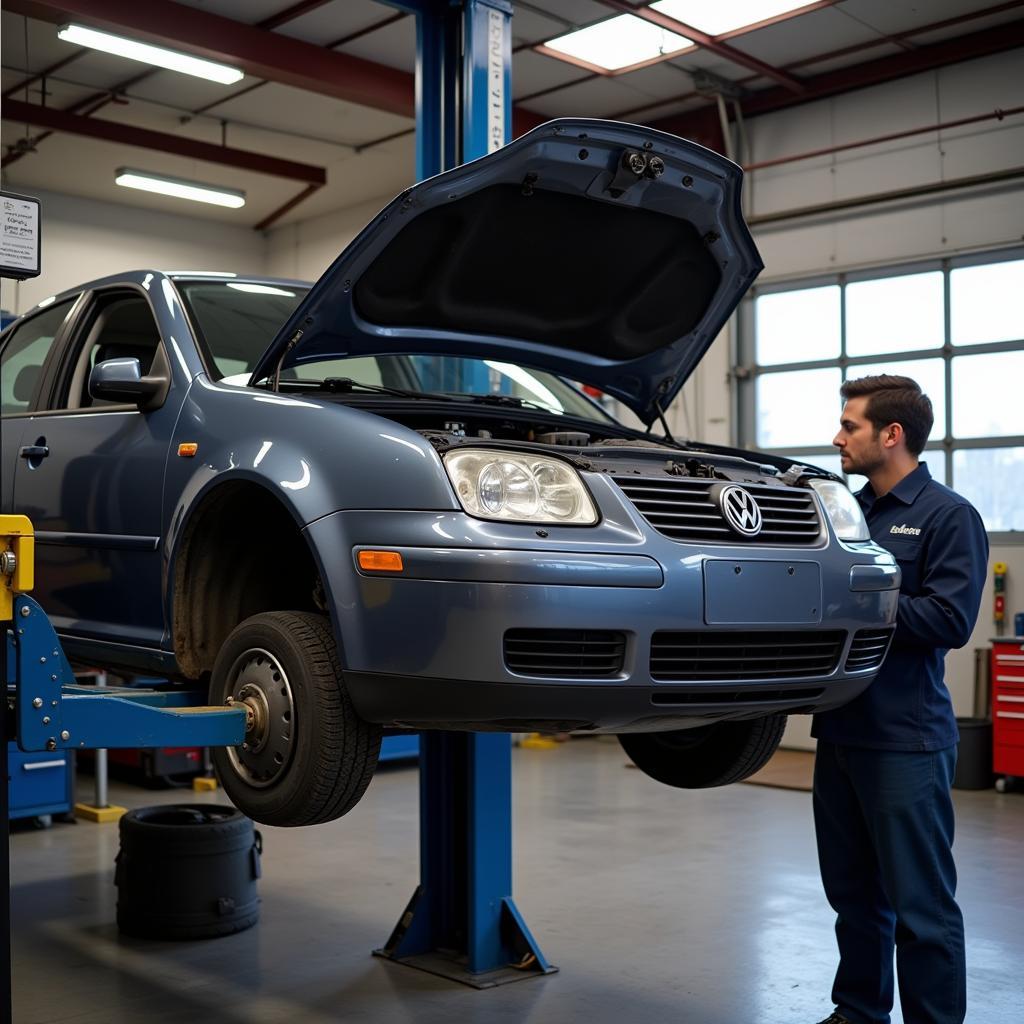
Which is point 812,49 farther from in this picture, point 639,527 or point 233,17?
point 639,527

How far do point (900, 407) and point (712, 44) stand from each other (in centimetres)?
536

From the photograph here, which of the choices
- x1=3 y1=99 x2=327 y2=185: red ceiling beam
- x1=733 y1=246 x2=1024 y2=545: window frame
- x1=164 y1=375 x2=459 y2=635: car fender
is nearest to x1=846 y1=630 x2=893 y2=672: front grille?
x1=164 y1=375 x2=459 y2=635: car fender

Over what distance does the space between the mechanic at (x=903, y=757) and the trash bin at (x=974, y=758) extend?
13.7 ft

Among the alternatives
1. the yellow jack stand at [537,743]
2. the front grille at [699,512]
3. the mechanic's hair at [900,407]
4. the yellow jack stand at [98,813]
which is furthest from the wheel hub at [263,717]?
the yellow jack stand at [537,743]

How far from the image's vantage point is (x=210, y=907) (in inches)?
163

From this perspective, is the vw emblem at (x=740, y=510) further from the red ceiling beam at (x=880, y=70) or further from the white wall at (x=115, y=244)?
the white wall at (x=115, y=244)

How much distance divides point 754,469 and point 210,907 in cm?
248

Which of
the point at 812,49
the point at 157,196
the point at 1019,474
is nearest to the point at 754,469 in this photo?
the point at 1019,474

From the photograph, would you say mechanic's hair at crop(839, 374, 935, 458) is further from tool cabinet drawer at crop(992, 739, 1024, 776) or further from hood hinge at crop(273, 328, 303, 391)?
tool cabinet drawer at crop(992, 739, 1024, 776)

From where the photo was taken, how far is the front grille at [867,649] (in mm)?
2592

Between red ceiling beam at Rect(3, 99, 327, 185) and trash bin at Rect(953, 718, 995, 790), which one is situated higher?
red ceiling beam at Rect(3, 99, 327, 185)

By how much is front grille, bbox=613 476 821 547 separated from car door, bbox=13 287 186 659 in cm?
113

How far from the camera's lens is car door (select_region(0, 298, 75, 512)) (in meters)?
3.49

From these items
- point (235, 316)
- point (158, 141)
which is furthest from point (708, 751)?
point (158, 141)
